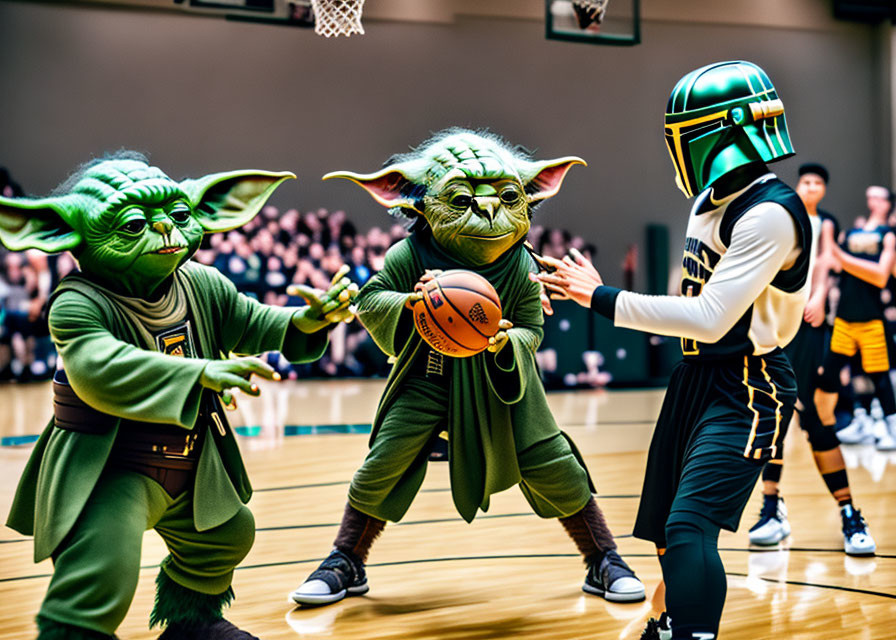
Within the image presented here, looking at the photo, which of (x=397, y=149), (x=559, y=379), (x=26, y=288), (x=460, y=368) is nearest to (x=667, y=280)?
(x=559, y=379)

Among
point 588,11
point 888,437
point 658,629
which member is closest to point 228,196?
point 658,629

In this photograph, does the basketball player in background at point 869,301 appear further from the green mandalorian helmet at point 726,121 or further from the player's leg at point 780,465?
the green mandalorian helmet at point 726,121

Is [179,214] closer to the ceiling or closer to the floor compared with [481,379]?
closer to the ceiling

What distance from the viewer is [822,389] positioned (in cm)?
551

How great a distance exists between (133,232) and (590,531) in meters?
2.30

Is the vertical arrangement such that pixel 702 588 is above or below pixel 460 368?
below

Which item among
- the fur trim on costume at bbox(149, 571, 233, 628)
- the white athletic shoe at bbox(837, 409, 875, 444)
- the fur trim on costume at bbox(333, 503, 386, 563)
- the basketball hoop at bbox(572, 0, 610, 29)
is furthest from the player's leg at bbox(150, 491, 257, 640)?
the basketball hoop at bbox(572, 0, 610, 29)

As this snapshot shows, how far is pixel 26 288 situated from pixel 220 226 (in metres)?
9.69

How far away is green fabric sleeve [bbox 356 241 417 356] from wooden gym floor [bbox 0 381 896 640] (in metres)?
1.13

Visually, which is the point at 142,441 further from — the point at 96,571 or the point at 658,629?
the point at 658,629

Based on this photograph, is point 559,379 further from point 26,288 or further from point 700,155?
point 700,155

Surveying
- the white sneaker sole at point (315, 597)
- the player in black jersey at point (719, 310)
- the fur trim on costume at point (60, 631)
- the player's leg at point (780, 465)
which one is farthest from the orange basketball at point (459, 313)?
the player's leg at point (780, 465)

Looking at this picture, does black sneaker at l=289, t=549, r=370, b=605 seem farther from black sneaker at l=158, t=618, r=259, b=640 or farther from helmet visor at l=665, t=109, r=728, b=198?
helmet visor at l=665, t=109, r=728, b=198

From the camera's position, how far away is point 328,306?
328 centimetres
